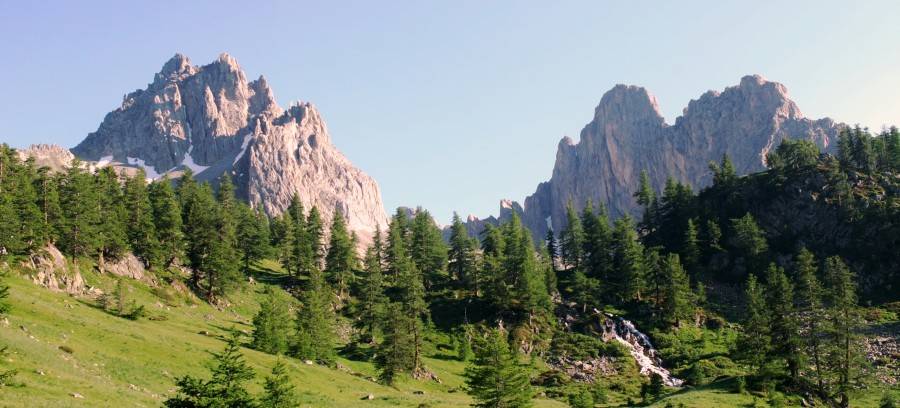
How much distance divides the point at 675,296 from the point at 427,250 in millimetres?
43493

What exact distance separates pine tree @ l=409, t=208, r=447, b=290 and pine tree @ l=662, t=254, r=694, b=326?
40.1m

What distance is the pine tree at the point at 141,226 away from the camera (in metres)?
70.8

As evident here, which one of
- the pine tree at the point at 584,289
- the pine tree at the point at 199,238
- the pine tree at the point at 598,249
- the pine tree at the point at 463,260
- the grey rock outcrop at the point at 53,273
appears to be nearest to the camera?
the grey rock outcrop at the point at 53,273

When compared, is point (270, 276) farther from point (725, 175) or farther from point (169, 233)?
point (725, 175)

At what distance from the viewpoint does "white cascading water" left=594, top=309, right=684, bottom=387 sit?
74.6 m

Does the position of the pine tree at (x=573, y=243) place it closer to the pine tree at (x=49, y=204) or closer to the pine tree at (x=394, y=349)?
the pine tree at (x=394, y=349)

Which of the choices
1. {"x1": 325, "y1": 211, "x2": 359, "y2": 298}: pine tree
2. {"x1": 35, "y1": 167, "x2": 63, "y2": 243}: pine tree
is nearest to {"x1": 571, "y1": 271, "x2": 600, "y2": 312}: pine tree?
{"x1": 325, "y1": 211, "x2": 359, "y2": 298}: pine tree

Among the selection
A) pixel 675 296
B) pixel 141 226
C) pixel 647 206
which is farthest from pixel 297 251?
pixel 647 206

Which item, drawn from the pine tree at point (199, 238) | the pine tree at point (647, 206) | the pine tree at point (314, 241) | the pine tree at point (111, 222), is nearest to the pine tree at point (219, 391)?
the pine tree at point (111, 222)

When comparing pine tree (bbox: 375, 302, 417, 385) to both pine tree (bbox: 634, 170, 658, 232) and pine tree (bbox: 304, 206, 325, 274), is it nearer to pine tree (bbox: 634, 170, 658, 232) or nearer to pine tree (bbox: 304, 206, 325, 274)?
pine tree (bbox: 304, 206, 325, 274)

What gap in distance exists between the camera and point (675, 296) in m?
86.4

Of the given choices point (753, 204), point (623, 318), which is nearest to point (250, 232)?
point (623, 318)

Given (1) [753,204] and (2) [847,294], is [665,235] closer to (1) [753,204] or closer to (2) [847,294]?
(1) [753,204]

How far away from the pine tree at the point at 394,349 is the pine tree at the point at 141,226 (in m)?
31.9
